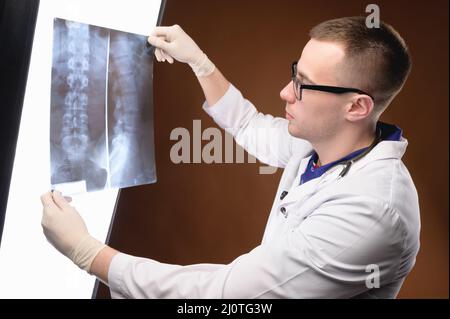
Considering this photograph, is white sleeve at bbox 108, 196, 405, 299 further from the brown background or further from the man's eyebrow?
the brown background

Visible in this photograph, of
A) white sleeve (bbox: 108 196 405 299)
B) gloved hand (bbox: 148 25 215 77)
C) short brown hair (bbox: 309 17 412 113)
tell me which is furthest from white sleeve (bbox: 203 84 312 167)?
white sleeve (bbox: 108 196 405 299)

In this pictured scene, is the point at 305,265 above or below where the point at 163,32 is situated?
below

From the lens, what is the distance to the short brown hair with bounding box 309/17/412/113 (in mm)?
1096

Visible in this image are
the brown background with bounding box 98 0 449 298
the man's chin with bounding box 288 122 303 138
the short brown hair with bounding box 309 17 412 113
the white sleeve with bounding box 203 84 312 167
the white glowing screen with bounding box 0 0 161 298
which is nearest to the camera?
the white glowing screen with bounding box 0 0 161 298

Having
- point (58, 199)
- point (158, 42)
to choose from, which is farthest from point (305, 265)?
point (158, 42)

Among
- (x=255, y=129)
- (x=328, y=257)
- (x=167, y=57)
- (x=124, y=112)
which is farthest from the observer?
(x=255, y=129)

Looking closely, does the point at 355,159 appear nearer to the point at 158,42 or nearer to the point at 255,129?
the point at 255,129

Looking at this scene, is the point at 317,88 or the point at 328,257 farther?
the point at 317,88

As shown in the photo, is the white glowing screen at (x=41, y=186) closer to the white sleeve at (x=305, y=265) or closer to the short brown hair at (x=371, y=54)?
the white sleeve at (x=305, y=265)

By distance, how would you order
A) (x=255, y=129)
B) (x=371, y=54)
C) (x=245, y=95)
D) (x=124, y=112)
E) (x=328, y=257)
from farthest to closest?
(x=245, y=95), (x=255, y=129), (x=124, y=112), (x=371, y=54), (x=328, y=257)

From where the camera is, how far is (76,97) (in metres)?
1.05

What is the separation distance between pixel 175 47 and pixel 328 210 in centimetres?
56
